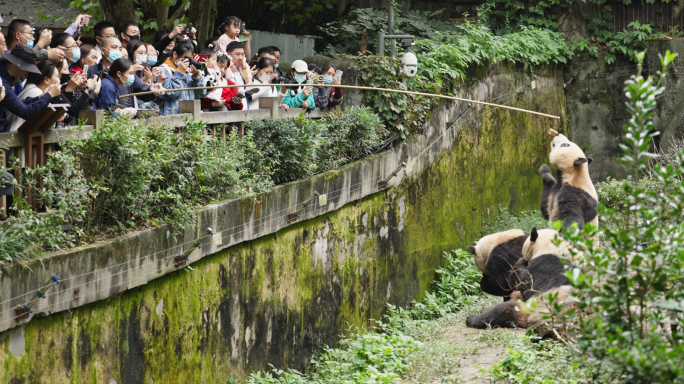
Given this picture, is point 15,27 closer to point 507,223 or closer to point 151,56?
point 151,56

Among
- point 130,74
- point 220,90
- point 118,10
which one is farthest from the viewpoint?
point 118,10

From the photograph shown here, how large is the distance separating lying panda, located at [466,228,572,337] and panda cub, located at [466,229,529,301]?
0.28 meters

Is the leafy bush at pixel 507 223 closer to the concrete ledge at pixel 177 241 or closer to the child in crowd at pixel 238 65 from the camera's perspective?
the concrete ledge at pixel 177 241

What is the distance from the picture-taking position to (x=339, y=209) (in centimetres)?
855

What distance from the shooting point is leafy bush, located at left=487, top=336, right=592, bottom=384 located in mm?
5621

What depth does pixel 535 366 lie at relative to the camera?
602 centimetres

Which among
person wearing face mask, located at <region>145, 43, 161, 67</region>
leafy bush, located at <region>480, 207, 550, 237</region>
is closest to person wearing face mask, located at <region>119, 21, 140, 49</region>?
person wearing face mask, located at <region>145, 43, 161, 67</region>

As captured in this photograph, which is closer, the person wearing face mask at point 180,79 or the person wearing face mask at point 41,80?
the person wearing face mask at point 41,80

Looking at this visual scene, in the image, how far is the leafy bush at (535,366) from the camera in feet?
18.4

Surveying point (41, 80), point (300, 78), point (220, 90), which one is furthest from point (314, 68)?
point (41, 80)

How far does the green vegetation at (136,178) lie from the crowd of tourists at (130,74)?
A: 410mm

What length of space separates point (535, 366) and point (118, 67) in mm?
4325

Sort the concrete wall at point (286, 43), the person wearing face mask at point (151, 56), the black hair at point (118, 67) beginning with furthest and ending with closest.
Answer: the concrete wall at point (286, 43), the person wearing face mask at point (151, 56), the black hair at point (118, 67)

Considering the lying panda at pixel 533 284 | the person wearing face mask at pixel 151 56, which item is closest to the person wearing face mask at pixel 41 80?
the person wearing face mask at pixel 151 56
